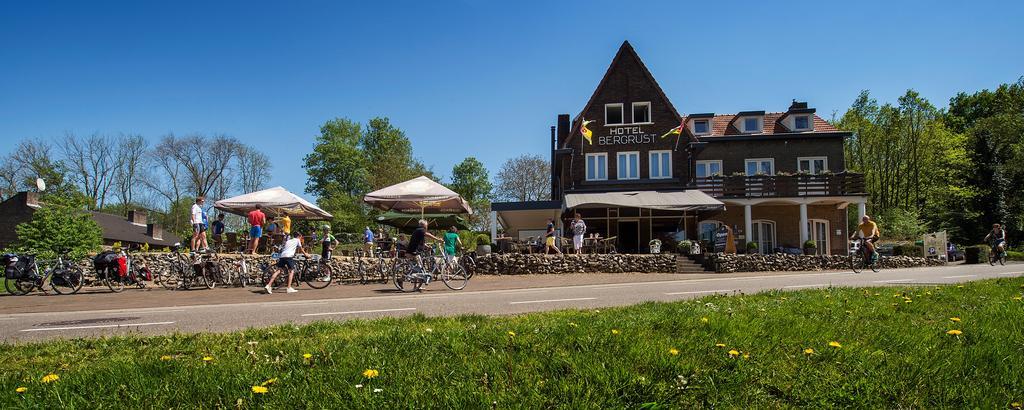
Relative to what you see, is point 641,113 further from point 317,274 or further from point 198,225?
point 198,225

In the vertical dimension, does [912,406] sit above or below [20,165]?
below

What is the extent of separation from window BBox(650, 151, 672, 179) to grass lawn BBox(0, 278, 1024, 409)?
25.3 metres

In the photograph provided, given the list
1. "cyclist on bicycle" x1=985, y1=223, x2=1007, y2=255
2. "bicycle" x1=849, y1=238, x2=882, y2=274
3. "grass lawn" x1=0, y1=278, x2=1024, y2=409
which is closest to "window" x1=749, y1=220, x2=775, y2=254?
"bicycle" x1=849, y1=238, x2=882, y2=274

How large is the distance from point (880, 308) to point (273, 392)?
19.7ft

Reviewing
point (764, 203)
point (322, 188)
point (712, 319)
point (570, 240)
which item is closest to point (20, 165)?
point (322, 188)

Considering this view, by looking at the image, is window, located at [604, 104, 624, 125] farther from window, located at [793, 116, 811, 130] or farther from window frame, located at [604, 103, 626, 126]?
window, located at [793, 116, 811, 130]

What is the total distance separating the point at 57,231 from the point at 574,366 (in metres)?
27.6

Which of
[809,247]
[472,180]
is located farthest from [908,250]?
Answer: [472,180]

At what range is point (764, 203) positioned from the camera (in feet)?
101

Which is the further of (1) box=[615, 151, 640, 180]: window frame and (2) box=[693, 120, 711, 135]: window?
(2) box=[693, 120, 711, 135]: window

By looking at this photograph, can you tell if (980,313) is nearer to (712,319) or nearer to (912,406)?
(712,319)

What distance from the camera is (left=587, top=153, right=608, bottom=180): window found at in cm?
3106

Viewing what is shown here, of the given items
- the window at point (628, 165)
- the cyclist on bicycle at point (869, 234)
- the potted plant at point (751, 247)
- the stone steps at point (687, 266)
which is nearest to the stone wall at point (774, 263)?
the stone steps at point (687, 266)

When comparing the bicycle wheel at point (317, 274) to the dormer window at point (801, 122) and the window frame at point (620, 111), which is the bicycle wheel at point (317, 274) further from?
the dormer window at point (801, 122)
